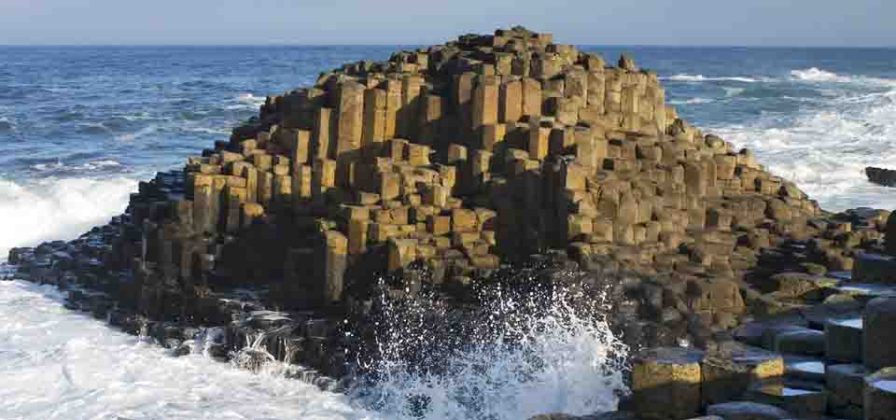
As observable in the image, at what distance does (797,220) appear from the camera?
47.5 ft

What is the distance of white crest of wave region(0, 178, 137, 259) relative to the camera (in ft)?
66.9

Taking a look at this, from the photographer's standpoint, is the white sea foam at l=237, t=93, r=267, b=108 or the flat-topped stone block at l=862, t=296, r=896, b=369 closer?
the flat-topped stone block at l=862, t=296, r=896, b=369

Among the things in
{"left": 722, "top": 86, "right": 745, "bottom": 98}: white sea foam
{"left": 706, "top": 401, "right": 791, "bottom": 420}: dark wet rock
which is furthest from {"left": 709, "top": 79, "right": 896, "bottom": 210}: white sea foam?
{"left": 706, "top": 401, "right": 791, "bottom": 420}: dark wet rock

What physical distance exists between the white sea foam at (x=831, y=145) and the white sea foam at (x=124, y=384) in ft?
43.4

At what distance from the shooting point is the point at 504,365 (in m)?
11.2

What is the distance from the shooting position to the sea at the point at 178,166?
36.1 ft

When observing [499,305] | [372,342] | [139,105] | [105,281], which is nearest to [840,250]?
[499,305]

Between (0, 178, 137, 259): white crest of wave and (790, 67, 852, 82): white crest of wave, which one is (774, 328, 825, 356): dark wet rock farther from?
(790, 67, 852, 82): white crest of wave

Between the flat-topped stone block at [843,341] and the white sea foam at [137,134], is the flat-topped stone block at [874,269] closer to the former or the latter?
the flat-topped stone block at [843,341]

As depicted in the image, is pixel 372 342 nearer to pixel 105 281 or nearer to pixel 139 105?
pixel 105 281

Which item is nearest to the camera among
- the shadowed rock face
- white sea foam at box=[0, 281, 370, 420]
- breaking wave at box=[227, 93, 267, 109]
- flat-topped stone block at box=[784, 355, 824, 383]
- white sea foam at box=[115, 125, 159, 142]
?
flat-topped stone block at box=[784, 355, 824, 383]

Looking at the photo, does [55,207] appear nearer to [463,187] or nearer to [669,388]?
[463,187]

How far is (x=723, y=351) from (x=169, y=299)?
6947 mm

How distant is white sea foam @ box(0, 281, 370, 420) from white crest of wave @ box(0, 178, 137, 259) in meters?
6.10
